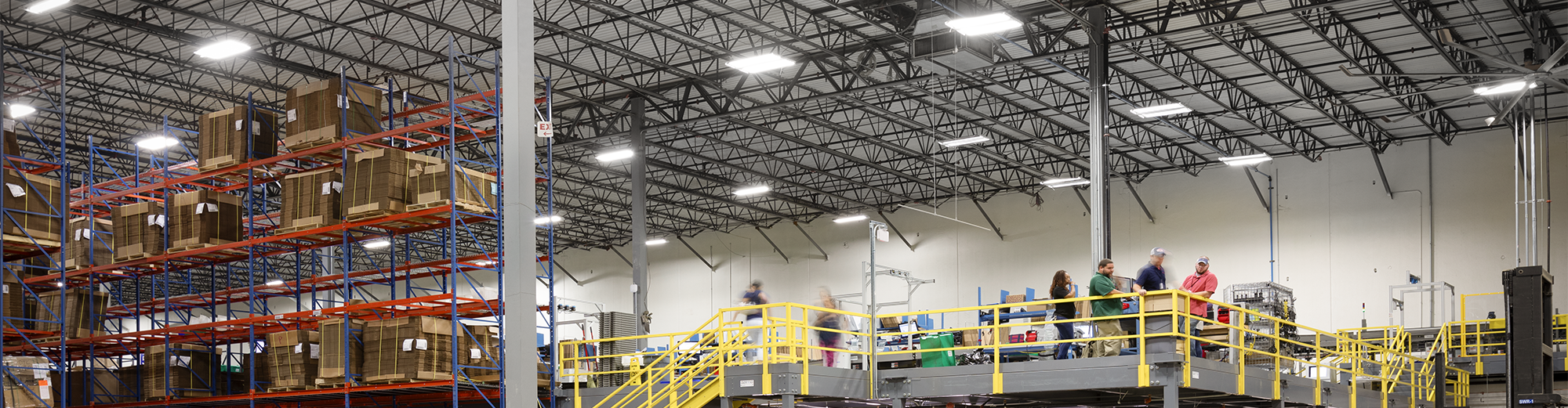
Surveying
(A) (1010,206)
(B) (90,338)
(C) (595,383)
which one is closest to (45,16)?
(B) (90,338)

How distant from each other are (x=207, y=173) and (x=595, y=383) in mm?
8350

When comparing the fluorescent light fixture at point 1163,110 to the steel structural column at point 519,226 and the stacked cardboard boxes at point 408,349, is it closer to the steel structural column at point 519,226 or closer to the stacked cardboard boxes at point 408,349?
the stacked cardboard boxes at point 408,349

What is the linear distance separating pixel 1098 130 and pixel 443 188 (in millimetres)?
12586

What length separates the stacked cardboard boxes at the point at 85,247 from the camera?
24.2 metres

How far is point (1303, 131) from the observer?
39344 mm

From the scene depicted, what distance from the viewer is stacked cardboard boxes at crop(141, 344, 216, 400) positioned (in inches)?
916

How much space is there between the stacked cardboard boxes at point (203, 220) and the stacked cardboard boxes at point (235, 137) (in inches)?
21.6

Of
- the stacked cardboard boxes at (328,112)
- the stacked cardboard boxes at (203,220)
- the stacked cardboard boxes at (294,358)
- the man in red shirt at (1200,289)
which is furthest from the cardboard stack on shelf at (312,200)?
the man in red shirt at (1200,289)

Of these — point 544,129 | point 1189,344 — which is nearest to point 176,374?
point 544,129

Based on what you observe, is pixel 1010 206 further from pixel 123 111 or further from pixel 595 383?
pixel 123 111

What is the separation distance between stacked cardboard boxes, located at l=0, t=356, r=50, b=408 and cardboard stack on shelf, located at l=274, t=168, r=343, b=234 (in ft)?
14.1

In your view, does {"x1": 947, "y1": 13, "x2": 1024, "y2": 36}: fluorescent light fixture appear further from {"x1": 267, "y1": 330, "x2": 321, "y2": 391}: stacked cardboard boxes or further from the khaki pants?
{"x1": 267, "y1": 330, "x2": 321, "y2": 391}: stacked cardboard boxes

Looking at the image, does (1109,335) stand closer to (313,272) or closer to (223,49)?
(313,272)

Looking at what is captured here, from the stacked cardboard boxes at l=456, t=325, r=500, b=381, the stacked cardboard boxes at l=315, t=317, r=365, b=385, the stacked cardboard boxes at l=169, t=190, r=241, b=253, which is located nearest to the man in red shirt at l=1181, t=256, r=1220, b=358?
the stacked cardboard boxes at l=456, t=325, r=500, b=381
